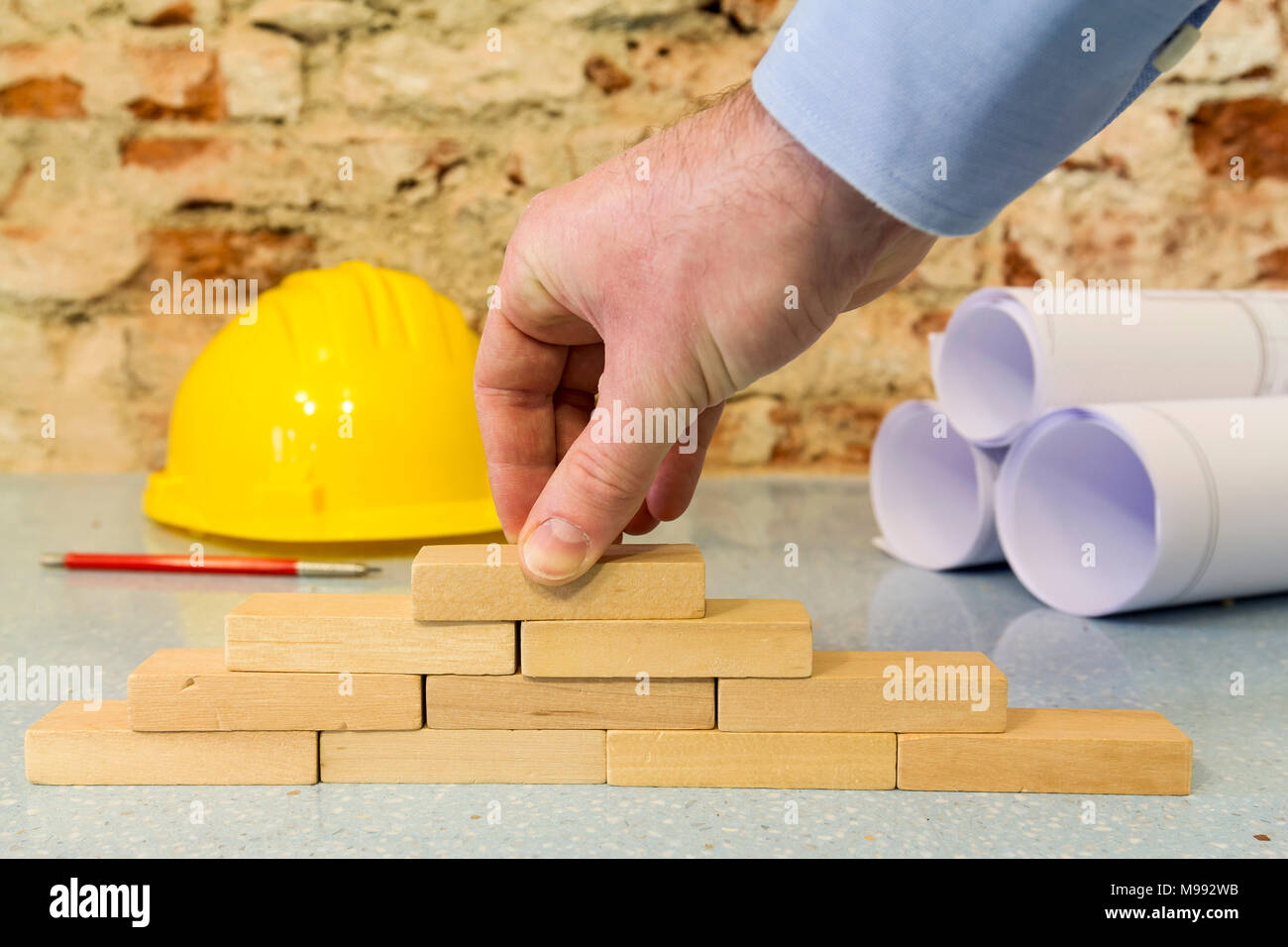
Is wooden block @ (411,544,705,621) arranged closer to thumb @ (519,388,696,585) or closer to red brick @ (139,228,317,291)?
thumb @ (519,388,696,585)

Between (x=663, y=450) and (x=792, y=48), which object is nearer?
(x=792, y=48)

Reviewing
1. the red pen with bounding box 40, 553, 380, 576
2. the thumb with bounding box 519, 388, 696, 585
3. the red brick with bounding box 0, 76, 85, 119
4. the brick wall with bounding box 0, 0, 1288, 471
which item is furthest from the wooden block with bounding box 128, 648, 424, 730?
the red brick with bounding box 0, 76, 85, 119

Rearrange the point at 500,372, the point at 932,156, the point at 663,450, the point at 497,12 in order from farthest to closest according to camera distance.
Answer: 1. the point at 497,12
2. the point at 500,372
3. the point at 663,450
4. the point at 932,156

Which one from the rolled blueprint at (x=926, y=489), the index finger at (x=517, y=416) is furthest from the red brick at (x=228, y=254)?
the index finger at (x=517, y=416)

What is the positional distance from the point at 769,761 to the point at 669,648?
102 mm

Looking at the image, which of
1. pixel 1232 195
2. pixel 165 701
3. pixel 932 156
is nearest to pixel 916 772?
pixel 932 156

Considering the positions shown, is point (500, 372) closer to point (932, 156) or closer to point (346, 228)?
point (932, 156)

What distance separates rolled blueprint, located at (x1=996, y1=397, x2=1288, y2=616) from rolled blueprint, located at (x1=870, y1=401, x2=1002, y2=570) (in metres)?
0.10

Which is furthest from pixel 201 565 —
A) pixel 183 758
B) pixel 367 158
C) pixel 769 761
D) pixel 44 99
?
pixel 44 99

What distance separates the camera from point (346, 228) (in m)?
2.02

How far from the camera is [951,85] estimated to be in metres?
0.49

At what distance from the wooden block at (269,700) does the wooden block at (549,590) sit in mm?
62

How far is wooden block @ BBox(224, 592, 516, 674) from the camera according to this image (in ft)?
2.21

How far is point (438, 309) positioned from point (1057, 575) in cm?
91
